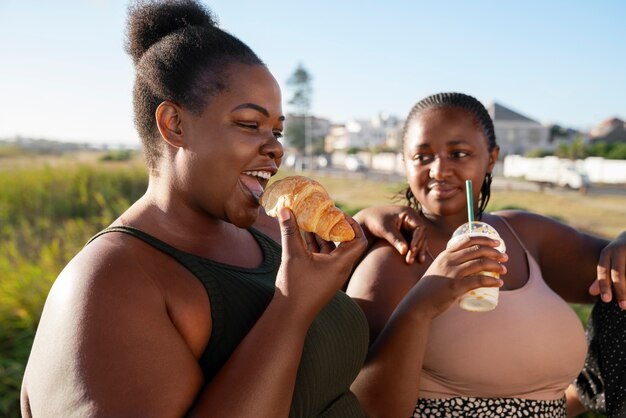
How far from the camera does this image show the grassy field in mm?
4656

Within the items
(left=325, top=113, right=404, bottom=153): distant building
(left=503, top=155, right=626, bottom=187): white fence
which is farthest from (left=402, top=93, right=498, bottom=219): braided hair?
(left=325, top=113, right=404, bottom=153): distant building

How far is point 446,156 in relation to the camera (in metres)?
2.69

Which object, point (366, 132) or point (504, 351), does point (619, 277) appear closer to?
point (504, 351)

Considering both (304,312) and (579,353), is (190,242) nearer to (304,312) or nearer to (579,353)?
(304,312)

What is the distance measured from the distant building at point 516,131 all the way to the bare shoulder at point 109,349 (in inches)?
2769

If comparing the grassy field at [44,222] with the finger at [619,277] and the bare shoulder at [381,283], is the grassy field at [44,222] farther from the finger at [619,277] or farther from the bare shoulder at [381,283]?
the finger at [619,277]

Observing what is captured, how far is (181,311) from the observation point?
62.1 inches

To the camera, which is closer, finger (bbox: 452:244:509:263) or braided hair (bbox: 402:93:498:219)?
finger (bbox: 452:244:509:263)

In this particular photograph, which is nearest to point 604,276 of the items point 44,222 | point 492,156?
point 492,156

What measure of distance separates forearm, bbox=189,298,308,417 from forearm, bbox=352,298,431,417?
705mm

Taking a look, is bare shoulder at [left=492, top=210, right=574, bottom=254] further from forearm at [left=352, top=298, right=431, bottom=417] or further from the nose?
forearm at [left=352, top=298, right=431, bottom=417]

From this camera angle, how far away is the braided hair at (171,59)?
1.82 m

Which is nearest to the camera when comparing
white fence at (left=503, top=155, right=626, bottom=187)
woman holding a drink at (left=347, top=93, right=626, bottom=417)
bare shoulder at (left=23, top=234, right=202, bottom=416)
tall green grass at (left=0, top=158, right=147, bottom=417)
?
bare shoulder at (left=23, top=234, right=202, bottom=416)

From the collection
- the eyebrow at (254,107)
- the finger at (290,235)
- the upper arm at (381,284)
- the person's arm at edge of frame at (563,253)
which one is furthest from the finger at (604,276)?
the eyebrow at (254,107)
